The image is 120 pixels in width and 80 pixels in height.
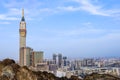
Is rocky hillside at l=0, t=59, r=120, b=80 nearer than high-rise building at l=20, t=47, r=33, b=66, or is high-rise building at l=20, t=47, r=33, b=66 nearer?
rocky hillside at l=0, t=59, r=120, b=80

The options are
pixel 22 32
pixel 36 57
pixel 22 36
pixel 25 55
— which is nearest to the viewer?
pixel 25 55

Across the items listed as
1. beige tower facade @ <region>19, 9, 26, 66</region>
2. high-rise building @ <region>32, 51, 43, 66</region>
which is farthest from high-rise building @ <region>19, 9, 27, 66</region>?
high-rise building @ <region>32, 51, 43, 66</region>

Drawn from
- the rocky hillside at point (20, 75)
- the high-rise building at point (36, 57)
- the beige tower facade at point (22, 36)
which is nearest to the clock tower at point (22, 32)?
the beige tower facade at point (22, 36)

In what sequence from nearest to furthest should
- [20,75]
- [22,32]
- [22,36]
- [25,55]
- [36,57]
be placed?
1. [20,75]
2. [25,55]
3. [22,36]
4. [36,57]
5. [22,32]

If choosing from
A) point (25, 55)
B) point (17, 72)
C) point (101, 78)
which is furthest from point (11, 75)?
point (25, 55)

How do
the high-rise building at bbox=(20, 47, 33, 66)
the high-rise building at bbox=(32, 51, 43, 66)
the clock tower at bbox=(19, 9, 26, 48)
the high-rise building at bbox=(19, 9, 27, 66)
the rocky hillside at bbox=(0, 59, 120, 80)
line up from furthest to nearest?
the clock tower at bbox=(19, 9, 26, 48), the high-rise building at bbox=(32, 51, 43, 66), the high-rise building at bbox=(19, 9, 27, 66), the high-rise building at bbox=(20, 47, 33, 66), the rocky hillside at bbox=(0, 59, 120, 80)

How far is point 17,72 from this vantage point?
1109 cm

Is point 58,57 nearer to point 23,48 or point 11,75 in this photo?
point 23,48

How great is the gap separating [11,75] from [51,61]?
340 feet

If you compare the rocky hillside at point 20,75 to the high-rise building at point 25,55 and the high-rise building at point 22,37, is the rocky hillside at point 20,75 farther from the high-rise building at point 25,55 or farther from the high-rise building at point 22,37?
the high-rise building at point 22,37

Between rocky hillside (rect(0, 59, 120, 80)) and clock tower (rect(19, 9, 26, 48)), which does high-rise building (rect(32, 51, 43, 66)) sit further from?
rocky hillside (rect(0, 59, 120, 80))

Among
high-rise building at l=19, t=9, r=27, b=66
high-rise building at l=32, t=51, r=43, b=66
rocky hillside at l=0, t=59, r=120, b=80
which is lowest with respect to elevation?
rocky hillside at l=0, t=59, r=120, b=80

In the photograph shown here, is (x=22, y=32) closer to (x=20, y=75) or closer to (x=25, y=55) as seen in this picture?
(x=25, y=55)

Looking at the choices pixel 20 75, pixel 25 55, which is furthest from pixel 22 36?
pixel 20 75
